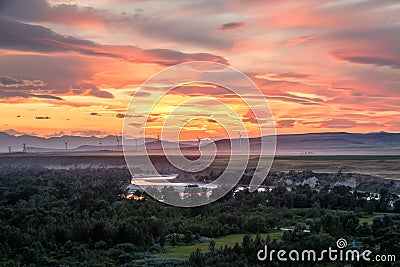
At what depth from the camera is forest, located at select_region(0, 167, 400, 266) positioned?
30875 mm

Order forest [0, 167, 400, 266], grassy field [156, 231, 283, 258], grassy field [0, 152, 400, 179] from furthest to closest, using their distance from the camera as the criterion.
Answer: grassy field [0, 152, 400, 179], grassy field [156, 231, 283, 258], forest [0, 167, 400, 266]

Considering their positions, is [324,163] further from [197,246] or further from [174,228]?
[197,246]

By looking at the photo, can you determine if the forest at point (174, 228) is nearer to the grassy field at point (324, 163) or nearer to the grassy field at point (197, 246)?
the grassy field at point (197, 246)

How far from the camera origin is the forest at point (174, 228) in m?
30.9

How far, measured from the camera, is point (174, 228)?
41656 millimetres

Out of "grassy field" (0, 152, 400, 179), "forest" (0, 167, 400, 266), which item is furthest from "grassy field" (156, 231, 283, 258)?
"grassy field" (0, 152, 400, 179)

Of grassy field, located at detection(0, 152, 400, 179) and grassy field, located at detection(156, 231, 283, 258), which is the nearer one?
grassy field, located at detection(156, 231, 283, 258)

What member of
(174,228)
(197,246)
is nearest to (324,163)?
(174,228)

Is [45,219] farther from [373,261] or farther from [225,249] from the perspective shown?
[373,261]

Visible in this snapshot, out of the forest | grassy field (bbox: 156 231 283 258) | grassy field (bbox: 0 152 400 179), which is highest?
grassy field (bbox: 0 152 400 179)

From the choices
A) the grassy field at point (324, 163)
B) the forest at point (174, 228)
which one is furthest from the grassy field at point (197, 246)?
the grassy field at point (324, 163)

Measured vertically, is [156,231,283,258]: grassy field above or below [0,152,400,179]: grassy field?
below

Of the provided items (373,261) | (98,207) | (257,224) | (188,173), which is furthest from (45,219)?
(188,173)

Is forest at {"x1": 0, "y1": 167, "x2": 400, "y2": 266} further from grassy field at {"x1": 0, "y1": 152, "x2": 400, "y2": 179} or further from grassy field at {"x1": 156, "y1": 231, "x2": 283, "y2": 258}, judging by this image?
grassy field at {"x1": 0, "y1": 152, "x2": 400, "y2": 179}
